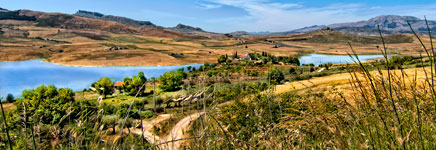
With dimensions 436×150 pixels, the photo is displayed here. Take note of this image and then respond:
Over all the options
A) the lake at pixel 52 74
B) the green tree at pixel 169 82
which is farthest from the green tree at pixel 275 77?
the lake at pixel 52 74

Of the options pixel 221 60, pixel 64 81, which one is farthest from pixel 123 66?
pixel 221 60

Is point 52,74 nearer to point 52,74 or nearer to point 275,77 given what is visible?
point 52,74

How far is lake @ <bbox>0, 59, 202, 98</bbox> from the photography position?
94.1m

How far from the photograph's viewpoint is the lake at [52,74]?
9407cm

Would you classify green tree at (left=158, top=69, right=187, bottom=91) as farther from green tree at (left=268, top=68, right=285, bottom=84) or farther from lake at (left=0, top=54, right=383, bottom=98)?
green tree at (left=268, top=68, right=285, bottom=84)

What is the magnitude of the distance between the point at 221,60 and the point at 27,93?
98667 mm

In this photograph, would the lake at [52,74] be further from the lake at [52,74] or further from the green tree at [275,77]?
the green tree at [275,77]

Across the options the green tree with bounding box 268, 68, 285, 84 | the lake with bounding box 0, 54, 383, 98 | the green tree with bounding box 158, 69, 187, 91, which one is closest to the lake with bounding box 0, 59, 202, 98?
the lake with bounding box 0, 54, 383, 98

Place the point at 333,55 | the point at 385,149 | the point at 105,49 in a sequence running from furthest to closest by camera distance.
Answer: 1. the point at 333,55
2. the point at 105,49
3. the point at 385,149

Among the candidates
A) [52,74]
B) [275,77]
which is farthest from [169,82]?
[52,74]

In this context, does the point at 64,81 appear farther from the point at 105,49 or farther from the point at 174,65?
the point at 105,49

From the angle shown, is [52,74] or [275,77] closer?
[275,77]

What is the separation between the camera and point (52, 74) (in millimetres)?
111000

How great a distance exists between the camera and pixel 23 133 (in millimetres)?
3031
